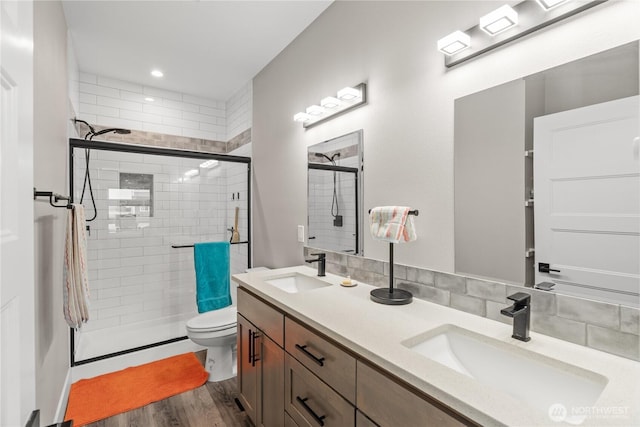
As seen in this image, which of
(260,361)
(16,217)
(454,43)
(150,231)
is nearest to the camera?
(16,217)

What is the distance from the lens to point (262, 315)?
1603mm

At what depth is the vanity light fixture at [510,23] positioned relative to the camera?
103 centimetres

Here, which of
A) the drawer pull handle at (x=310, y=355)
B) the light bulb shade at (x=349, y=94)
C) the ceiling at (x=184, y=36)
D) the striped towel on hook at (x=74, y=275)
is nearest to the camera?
the drawer pull handle at (x=310, y=355)

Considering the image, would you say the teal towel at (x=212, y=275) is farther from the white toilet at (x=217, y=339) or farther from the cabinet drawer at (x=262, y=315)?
the cabinet drawer at (x=262, y=315)

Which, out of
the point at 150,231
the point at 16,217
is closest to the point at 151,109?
the point at 150,231

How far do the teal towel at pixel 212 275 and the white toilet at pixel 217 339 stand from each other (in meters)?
0.23

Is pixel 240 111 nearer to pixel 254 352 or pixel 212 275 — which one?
pixel 212 275

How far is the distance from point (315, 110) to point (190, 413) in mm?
2149

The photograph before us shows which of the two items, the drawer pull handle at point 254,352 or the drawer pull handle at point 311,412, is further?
the drawer pull handle at point 254,352

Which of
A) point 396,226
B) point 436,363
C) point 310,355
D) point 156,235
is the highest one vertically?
point 396,226

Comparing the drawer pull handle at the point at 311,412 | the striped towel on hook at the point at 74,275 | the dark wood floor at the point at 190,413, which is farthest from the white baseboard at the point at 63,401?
the drawer pull handle at the point at 311,412

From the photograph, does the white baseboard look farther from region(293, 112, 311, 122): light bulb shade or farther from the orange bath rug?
region(293, 112, 311, 122): light bulb shade

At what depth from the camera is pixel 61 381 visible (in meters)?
2.00

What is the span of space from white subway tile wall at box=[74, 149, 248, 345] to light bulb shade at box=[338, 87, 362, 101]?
5.36 feet
